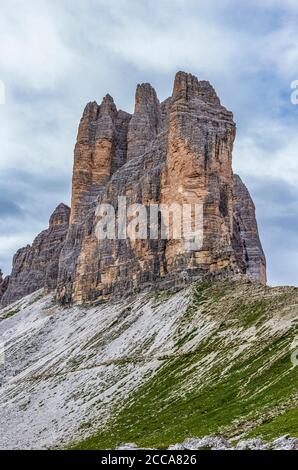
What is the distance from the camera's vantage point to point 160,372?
267ft

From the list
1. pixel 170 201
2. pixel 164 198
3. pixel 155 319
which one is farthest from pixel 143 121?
pixel 155 319

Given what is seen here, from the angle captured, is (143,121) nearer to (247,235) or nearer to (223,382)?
(247,235)

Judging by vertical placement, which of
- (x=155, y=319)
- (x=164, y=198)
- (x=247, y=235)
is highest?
(x=164, y=198)

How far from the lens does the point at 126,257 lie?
141375mm

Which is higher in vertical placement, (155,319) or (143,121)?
(143,121)

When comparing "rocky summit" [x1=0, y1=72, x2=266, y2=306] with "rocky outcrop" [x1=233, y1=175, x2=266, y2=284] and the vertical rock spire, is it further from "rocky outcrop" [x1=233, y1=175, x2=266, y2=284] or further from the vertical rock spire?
the vertical rock spire

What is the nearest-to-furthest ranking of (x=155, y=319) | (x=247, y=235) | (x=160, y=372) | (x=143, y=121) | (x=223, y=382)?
1. (x=223, y=382)
2. (x=160, y=372)
3. (x=155, y=319)
4. (x=247, y=235)
5. (x=143, y=121)

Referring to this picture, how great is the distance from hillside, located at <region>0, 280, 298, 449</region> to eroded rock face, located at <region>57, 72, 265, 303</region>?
27.9ft

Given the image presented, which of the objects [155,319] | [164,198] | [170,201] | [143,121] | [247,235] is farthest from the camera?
[143,121]

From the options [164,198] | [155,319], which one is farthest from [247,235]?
[155,319]

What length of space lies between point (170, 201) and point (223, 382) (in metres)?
70.7

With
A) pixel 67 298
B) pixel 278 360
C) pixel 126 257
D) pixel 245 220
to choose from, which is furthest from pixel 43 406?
pixel 245 220

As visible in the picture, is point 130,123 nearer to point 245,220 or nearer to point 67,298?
point 245,220

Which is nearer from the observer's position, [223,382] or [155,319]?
[223,382]
